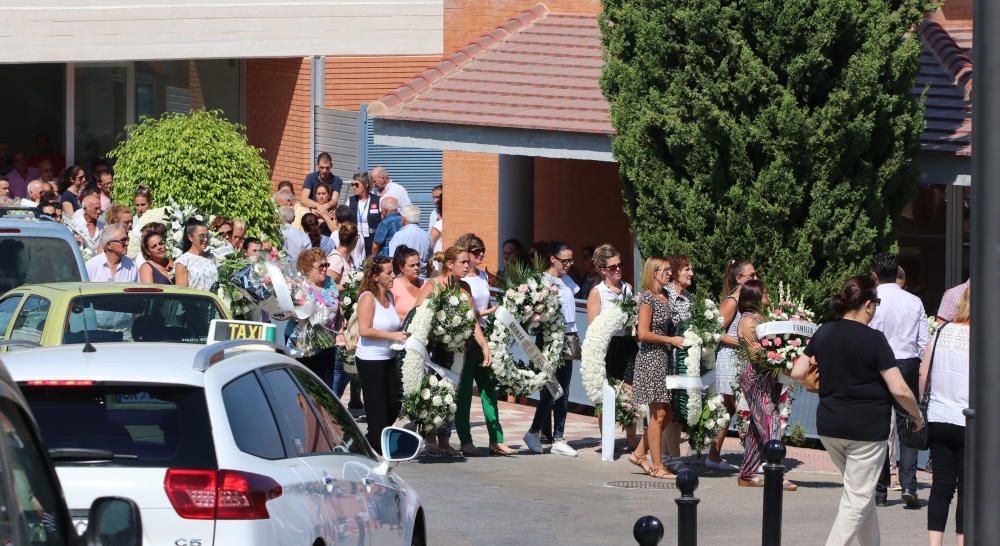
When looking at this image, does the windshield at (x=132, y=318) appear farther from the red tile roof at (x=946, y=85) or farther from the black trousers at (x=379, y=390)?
the red tile roof at (x=946, y=85)

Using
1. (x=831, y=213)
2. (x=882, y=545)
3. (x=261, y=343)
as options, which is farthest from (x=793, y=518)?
(x=261, y=343)

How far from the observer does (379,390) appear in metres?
13.4

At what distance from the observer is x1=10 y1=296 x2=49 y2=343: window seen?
1090 cm

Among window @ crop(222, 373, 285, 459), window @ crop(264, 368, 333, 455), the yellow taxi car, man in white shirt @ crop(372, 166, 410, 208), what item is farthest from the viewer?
man in white shirt @ crop(372, 166, 410, 208)

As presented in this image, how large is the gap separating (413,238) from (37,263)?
22.1ft

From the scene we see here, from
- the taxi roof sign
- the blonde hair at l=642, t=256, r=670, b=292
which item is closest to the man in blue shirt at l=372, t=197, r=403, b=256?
the blonde hair at l=642, t=256, r=670, b=292

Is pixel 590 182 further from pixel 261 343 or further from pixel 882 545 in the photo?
pixel 261 343

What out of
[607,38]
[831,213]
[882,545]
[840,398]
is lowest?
[882,545]

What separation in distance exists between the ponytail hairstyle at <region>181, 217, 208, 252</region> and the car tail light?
8.41 metres

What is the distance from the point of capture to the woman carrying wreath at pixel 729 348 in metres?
13.5

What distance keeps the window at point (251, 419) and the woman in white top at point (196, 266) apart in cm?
738

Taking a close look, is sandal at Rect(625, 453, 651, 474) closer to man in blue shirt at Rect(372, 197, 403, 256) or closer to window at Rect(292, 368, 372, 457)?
window at Rect(292, 368, 372, 457)

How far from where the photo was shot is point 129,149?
19172 millimetres

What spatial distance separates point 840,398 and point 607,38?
307 inches
